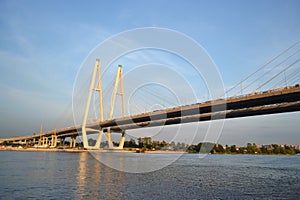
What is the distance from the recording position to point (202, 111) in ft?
108

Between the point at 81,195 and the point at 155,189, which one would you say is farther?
the point at 155,189

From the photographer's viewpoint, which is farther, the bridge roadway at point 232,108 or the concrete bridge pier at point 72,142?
the concrete bridge pier at point 72,142

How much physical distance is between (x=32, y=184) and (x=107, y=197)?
217 inches

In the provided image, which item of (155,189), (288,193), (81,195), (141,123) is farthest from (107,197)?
(141,123)

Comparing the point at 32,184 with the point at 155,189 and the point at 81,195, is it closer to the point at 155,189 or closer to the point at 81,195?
the point at 81,195

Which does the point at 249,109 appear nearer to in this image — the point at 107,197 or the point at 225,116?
the point at 225,116

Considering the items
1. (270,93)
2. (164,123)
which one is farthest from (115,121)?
(270,93)

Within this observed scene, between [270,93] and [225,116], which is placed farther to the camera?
[225,116]

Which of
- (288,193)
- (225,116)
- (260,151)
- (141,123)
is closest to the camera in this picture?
(288,193)

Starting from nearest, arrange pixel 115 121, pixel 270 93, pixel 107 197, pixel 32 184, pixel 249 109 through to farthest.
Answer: pixel 107 197, pixel 32 184, pixel 270 93, pixel 249 109, pixel 115 121

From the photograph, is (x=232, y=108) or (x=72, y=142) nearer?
(x=232, y=108)

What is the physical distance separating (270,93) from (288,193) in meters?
12.2

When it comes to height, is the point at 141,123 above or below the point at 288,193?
above

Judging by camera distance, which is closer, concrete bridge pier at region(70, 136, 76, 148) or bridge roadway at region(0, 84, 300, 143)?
bridge roadway at region(0, 84, 300, 143)
